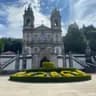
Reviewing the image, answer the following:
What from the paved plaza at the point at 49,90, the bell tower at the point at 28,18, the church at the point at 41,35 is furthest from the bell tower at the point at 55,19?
the paved plaza at the point at 49,90

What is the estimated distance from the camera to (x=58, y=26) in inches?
2817

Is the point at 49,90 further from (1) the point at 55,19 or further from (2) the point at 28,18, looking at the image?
(1) the point at 55,19

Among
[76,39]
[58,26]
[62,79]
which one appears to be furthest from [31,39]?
[62,79]

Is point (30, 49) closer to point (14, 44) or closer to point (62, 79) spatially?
point (14, 44)

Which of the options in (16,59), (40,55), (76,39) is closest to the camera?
(40,55)

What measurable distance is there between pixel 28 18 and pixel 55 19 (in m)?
8.18

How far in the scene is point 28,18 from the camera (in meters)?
69.5

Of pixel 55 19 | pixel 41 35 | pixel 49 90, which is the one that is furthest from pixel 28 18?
pixel 49 90

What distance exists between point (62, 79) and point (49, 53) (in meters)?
26.2

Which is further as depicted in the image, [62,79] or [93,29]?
[93,29]

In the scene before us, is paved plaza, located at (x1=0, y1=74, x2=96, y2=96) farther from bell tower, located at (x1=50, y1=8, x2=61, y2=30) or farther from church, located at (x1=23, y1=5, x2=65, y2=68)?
bell tower, located at (x1=50, y1=8, x2=61, y2=30)

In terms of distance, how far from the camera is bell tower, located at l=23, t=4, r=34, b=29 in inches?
2720

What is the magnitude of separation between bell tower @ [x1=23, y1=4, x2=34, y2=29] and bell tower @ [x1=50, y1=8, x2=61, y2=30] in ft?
20.1

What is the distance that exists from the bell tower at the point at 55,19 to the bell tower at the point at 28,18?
241 inches
